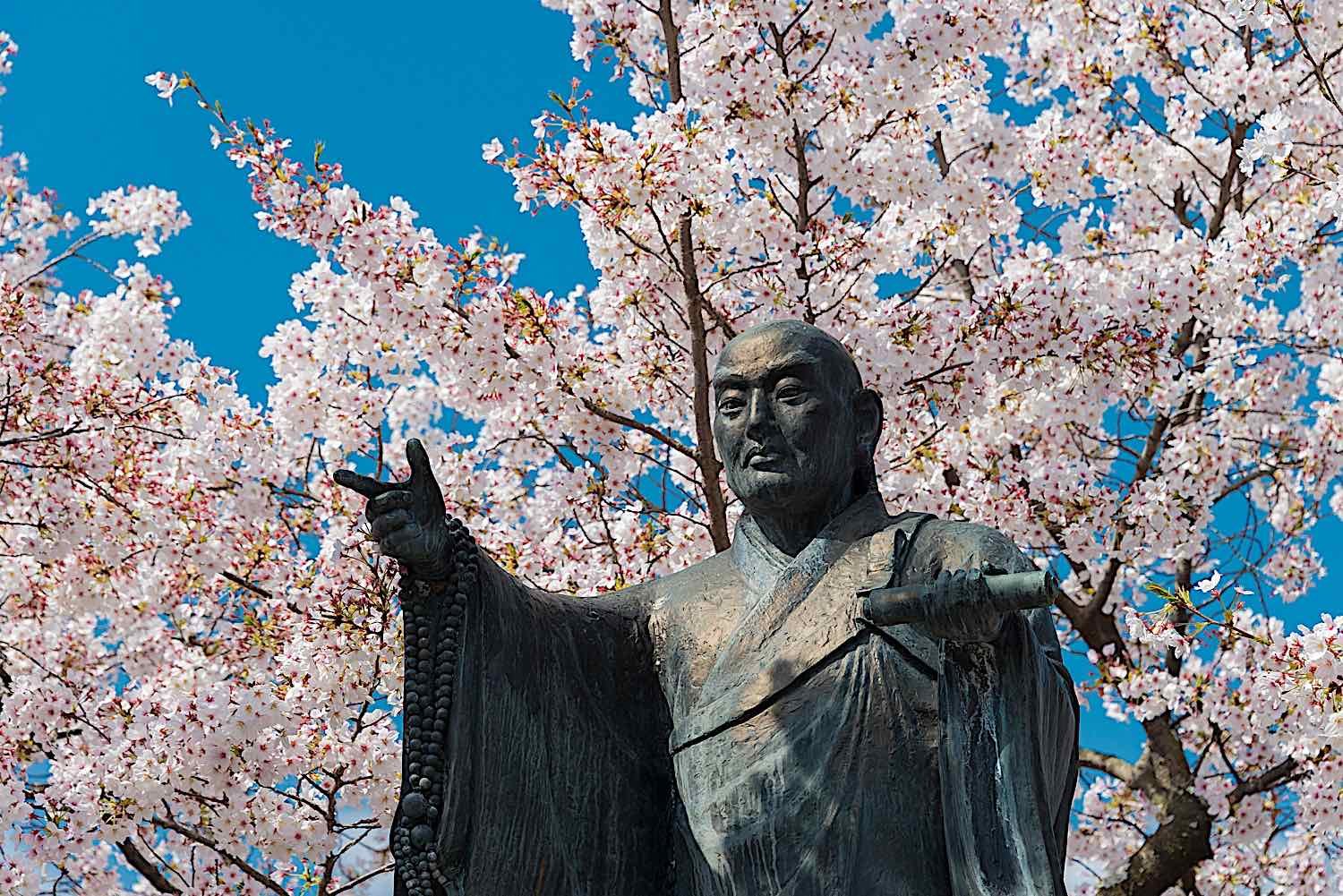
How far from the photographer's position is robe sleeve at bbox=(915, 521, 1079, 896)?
4.03m

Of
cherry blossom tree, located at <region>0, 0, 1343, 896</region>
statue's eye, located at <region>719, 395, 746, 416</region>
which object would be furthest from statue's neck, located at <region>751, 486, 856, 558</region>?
cherry blossom tree, located at <region>0, 0, 1343, 896</region>

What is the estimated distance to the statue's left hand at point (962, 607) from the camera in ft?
12.7

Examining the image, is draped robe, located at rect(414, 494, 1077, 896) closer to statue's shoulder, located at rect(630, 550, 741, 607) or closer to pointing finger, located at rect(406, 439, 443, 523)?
statue's shoulder, located at rect(630, 550, 741, 607)

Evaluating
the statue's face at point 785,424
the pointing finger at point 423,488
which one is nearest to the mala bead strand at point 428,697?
the pointing finger at point 423,488

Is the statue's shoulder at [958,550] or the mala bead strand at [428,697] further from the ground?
the statue's shoulder at [958,550]

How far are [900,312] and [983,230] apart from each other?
186cm

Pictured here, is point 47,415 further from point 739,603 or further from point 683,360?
point 739,603

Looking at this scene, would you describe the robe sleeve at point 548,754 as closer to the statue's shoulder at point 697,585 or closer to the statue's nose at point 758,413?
the statue's shoulder at point 697,585

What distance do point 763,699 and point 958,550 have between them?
0.61 meters

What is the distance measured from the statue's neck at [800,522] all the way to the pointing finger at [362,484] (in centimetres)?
103

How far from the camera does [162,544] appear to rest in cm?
1188

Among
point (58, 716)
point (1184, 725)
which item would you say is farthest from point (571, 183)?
point (1184, 725)

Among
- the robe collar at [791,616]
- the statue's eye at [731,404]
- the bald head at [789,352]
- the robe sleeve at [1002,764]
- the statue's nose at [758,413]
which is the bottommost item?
the robe sleeve at [1002,764]

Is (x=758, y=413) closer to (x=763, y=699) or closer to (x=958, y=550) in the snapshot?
(x=958, y=550)
